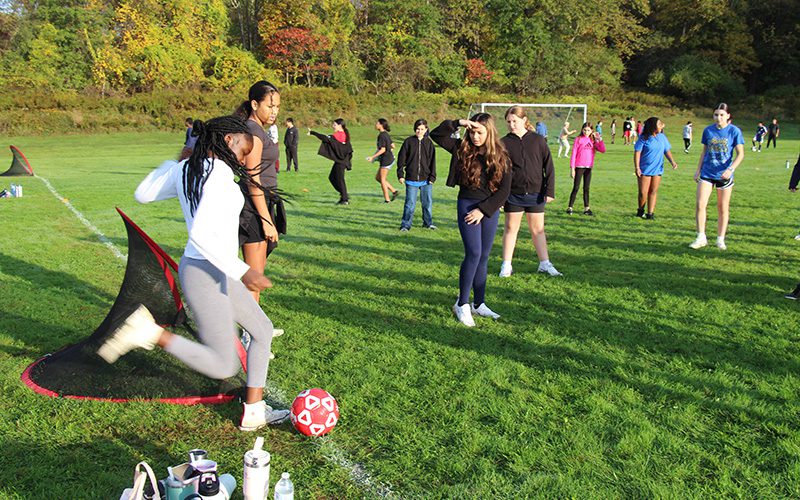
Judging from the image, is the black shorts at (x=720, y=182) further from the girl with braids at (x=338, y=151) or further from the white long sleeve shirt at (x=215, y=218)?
the white long sleeve shirt at (x=215, y=218)

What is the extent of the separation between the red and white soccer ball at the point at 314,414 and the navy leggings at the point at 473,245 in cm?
236

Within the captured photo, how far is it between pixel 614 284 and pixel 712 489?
430 cm

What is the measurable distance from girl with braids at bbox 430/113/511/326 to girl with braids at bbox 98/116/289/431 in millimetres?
2472

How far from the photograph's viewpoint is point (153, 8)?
49250mm

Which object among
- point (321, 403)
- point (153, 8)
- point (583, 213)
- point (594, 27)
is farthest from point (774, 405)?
point (594, 27)

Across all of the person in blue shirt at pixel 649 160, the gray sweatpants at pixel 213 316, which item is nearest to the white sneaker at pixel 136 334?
the gray sweatpants at pixel 213 316

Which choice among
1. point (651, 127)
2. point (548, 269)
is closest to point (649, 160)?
point (651, 127)

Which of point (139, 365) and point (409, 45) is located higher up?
point (409, 45)

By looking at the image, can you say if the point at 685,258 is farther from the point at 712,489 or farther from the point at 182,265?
the point at 182,265

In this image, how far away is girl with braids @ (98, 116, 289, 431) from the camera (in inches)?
132

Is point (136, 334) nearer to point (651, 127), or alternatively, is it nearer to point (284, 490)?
point (284, 490)

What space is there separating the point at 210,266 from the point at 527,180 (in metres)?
4.63

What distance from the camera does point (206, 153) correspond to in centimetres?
351

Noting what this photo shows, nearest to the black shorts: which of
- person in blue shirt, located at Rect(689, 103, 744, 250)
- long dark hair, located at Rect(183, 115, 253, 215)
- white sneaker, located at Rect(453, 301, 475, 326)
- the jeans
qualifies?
person in blue shirt, located at Rect(689, 103, 744, 250)
